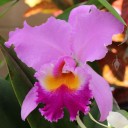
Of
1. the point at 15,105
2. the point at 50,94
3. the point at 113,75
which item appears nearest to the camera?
the point at 50,94

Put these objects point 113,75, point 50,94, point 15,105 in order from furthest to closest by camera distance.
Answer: point 113,75 < point 15,105 < point 50,94

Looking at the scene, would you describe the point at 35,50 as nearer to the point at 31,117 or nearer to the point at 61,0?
the point at 31,117

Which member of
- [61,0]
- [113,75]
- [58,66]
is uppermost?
[58,66]

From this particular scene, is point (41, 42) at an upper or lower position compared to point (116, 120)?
upper

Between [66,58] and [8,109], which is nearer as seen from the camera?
[66,58]

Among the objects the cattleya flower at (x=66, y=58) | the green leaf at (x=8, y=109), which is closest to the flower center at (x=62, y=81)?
the cattleya flower at (x=66, y=58)

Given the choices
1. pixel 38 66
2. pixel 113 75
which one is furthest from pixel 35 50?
pixel 113 75

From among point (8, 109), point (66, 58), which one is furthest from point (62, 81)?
point (8, 109)

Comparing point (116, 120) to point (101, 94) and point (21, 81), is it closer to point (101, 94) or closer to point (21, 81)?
point (101, 94)
